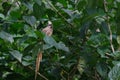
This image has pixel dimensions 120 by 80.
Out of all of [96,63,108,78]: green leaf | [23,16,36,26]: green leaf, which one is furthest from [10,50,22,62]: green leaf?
[96,63,108,78]: green leaf

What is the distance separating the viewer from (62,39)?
4.57 ft

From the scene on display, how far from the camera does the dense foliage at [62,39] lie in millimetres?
1222

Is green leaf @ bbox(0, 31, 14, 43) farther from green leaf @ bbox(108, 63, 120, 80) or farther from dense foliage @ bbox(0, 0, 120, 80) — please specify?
green leaf @ bbox(108, 63, 120, 80)

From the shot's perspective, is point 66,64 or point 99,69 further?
point 66,64

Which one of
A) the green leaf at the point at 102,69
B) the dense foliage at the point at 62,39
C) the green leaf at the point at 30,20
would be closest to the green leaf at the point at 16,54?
the dense foliage at the point at 62,39

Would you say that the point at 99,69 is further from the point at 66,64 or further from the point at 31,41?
the point at 31,41

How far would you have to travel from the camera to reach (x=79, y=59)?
1301mm

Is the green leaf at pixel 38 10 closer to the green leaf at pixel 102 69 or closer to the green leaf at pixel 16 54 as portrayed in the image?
the green leaf at pixel 16 54

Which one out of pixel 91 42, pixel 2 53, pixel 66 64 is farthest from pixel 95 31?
pixel 2 53

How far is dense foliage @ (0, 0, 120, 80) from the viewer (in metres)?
1.22

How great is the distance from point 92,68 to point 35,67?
230 mm

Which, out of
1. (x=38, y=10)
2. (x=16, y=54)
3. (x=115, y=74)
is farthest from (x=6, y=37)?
(x=115, y=74)

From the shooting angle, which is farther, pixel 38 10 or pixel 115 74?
pixel 38 10

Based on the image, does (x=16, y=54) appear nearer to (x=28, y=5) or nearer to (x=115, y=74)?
(x=28, y=5)
